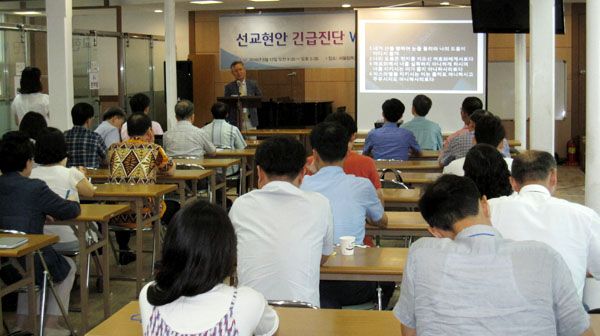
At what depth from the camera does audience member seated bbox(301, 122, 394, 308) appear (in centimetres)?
416

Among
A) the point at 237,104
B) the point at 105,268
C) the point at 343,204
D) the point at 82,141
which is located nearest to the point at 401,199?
the point at 343,204

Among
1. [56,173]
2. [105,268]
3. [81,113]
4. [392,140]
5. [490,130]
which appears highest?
[81,113]

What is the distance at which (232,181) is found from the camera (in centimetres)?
1011

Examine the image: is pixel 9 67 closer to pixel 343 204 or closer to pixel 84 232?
pixel 84 232

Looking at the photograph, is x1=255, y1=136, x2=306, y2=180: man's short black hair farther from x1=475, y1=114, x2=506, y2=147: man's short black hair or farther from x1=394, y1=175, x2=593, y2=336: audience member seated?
x1=475, y1=114, x2=506, y2=147: man's short black hair

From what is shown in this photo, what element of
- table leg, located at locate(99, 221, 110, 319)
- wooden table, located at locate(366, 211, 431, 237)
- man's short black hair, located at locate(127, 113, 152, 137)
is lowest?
table leg, located at locate(99, 221, 110, 319)

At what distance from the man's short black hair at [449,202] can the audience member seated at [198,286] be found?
61 centimetres

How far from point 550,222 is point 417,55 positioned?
348 inches

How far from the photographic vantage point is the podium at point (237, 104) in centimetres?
1148

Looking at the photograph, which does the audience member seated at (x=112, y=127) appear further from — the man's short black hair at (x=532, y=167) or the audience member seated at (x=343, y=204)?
the man's short black hair at (x=532, y=167)

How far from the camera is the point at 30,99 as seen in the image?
969 cm

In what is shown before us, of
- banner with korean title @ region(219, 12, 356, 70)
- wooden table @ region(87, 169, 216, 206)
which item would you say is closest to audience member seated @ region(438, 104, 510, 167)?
wooden table @ region(87, 169, 216, 206)

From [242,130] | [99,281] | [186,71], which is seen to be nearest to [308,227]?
[99,281]

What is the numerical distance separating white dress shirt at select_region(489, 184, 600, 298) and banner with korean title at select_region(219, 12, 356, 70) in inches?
442
